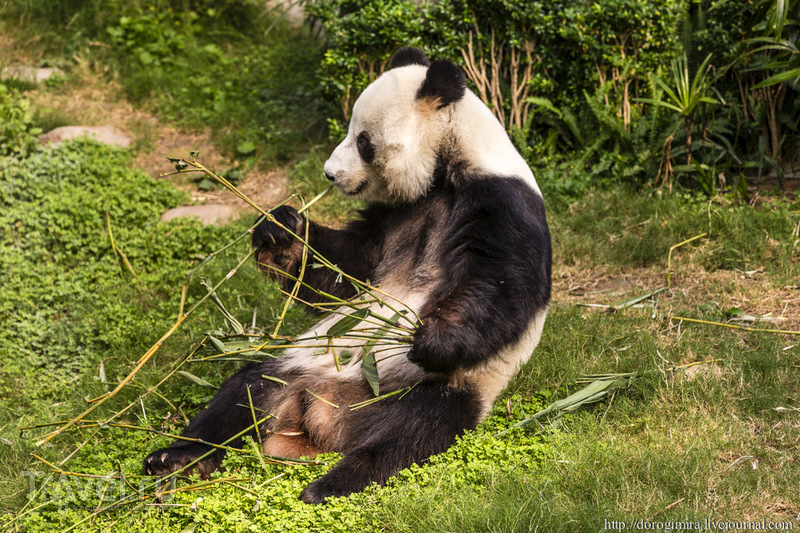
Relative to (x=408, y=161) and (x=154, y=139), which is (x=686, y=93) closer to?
(x=408, y=161)

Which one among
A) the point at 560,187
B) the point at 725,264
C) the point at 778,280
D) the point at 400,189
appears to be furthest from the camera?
the point at 560,187

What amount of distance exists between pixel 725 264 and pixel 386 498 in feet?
10.7

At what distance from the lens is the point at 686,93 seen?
18.9 ft

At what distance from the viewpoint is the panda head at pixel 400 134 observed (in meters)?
3.74

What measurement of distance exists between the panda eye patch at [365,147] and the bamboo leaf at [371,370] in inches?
41.2

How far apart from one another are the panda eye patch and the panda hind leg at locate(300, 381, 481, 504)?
121cm

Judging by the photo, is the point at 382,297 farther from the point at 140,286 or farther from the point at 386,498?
the point at 140,286

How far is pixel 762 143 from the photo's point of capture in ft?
19.6

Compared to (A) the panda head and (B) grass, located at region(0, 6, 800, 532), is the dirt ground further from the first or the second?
(A) the panda head

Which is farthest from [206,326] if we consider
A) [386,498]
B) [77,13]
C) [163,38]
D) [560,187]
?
[77,13]

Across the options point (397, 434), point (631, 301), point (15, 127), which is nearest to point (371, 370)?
point (397, 434)

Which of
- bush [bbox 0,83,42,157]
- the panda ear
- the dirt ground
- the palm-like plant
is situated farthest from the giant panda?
bush [bbox 0,83,42,157]

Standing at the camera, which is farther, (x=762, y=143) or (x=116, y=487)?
(x=762, y=143)

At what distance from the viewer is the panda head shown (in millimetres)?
3740
